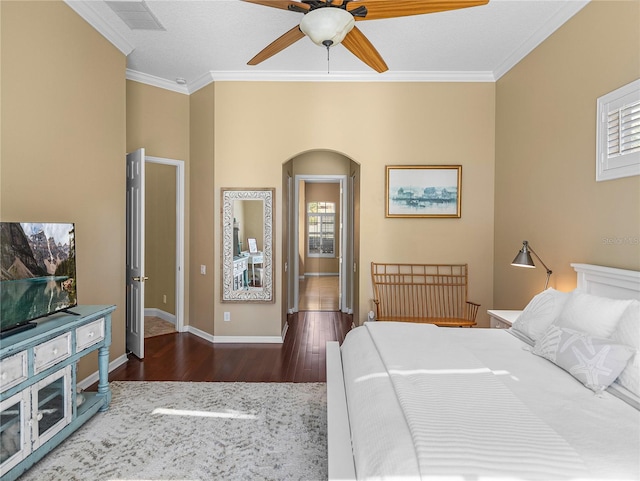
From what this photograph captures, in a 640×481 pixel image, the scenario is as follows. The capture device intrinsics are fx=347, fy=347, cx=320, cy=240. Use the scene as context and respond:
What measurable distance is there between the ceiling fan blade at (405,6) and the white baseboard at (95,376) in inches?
142

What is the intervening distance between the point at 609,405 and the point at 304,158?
203 inches

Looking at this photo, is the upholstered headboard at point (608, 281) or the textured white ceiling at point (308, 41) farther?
the textured white ceiling at point (308, 41)

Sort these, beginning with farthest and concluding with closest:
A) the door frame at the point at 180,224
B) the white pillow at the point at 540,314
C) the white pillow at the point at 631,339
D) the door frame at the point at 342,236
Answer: the door frame at the point at 342,236
the door frame at the point at 180,224
the white pillow at the point at 540,314
the white pillow at the point at 631,339

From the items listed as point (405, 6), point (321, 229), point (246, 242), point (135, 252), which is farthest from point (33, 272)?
point (321, 229)

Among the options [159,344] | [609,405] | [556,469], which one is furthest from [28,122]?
[609,405]

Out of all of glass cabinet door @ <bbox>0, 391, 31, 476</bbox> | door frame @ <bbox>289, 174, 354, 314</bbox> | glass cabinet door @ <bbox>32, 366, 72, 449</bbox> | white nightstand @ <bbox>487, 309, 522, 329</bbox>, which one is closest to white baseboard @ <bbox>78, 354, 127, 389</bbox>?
glass cabinet door @ <bbox>32, 366, 72, 449</bbox>

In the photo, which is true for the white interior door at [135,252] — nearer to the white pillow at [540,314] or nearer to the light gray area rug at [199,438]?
the light gray area rug at [199,438]

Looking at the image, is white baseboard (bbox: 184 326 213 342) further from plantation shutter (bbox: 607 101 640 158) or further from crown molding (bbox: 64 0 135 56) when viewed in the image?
plantation shutter (bbox: 607 101 640 158)

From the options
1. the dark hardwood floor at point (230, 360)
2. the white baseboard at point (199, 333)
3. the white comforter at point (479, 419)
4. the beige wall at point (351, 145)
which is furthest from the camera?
the white baseboard at point (199, 333)

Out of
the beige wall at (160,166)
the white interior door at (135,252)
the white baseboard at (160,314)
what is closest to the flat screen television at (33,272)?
the white interior door at (135,252)

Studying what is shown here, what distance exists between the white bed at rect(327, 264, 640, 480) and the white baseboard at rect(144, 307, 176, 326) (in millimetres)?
3670

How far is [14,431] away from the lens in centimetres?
188

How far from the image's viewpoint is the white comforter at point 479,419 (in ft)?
3.75

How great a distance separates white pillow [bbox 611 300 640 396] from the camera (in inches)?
65.2
